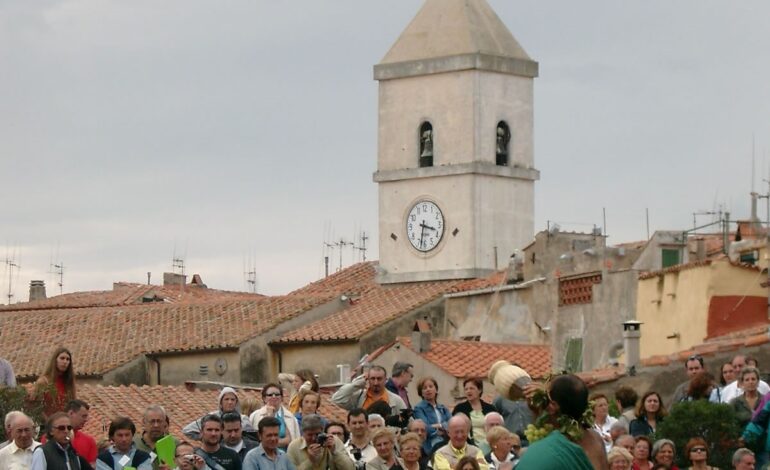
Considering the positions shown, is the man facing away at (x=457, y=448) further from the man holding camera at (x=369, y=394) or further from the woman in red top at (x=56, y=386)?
the woman in red top at (x=56, y=386)

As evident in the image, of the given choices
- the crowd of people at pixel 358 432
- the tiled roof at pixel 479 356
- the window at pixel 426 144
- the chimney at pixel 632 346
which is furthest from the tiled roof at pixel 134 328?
the crowd of people at pixel 358 432

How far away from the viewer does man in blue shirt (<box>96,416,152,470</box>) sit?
20891 mm

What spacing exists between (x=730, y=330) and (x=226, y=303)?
21.5 metres

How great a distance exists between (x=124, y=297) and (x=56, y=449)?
142 feet

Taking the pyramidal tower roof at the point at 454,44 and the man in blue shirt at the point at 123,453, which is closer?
the man in blue shirt at the point at 123,453

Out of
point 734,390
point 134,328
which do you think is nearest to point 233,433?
point 734,390

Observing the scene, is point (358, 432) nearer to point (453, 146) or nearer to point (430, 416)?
point (430, 416)

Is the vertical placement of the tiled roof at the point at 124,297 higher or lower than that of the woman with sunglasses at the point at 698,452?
higher

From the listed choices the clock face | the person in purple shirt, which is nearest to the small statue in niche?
the clock face

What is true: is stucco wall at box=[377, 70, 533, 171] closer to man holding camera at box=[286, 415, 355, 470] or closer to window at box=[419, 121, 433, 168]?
window at box=[419, 121, 433, 168]

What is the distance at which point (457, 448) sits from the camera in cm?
2236

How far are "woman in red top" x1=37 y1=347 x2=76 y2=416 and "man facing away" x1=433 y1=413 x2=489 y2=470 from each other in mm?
3213

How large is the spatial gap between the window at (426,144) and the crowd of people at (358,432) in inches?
1279

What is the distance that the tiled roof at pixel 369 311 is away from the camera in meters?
51.6
